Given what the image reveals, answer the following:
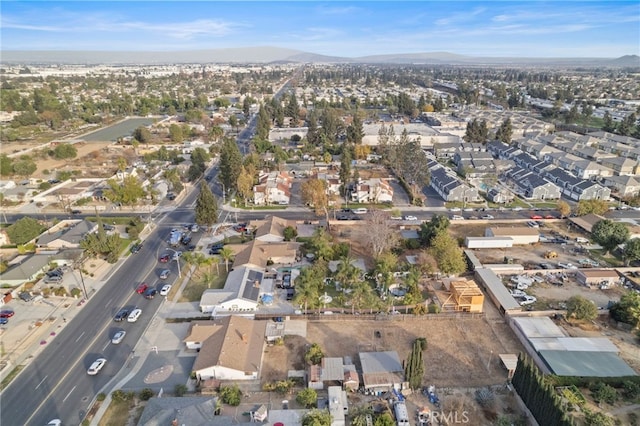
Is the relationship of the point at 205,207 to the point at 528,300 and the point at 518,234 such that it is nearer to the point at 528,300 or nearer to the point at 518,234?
the point at 528,300

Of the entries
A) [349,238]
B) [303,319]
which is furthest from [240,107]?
[303,319]

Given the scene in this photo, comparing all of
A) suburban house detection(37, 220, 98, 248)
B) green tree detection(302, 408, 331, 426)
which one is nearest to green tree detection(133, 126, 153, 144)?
suburban house detection(37, 220, 98, 248)

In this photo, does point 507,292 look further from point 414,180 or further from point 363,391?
point 414,180

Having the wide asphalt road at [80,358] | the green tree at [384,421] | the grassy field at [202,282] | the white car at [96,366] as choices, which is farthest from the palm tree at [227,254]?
the green tree at [384,421]

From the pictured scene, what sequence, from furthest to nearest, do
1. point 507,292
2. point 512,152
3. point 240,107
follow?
point 240,107 < point 512,152 < point 507,292

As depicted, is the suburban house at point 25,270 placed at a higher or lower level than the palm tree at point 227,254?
lower

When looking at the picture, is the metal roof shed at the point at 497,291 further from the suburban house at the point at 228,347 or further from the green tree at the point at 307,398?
the suburban house at the point at 228,347
